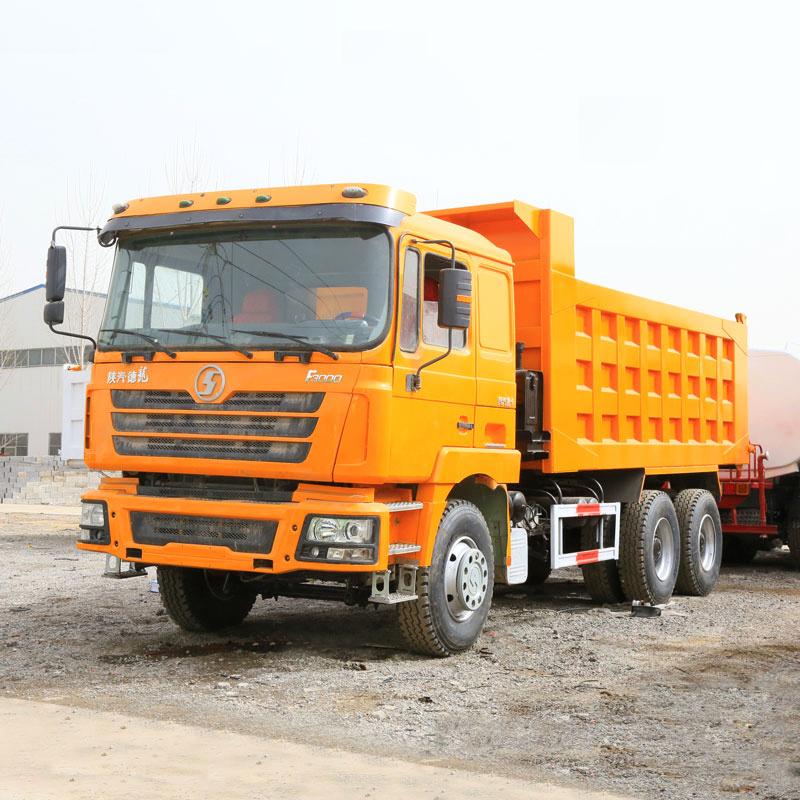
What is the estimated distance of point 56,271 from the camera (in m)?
7.50

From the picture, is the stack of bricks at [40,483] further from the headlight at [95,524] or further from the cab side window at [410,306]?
the cab side window at [410,306]

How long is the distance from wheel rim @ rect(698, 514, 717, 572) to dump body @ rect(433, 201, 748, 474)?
1.85ft

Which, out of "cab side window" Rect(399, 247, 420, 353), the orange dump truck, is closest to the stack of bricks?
the orange dump truck

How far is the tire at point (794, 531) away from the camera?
1390cm

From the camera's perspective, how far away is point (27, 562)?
13.9 m

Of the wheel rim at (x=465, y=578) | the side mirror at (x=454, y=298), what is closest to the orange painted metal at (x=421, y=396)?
the side mirror at (x=454, y=298)

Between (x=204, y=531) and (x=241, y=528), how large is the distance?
0.92 ft

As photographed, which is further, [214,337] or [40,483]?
[40,483]

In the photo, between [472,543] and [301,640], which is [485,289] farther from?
[301,640]

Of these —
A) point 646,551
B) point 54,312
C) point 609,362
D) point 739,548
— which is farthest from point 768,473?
point 54,312

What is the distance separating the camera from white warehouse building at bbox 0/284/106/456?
3891 centimetres

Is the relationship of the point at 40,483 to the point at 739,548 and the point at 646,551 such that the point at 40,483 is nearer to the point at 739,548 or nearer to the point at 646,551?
the point at 739,548

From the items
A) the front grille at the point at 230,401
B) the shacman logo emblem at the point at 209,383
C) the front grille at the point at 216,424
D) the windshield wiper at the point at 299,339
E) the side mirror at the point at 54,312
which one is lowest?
the front grille at the point at 216,424

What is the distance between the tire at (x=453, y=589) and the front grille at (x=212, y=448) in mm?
1183
